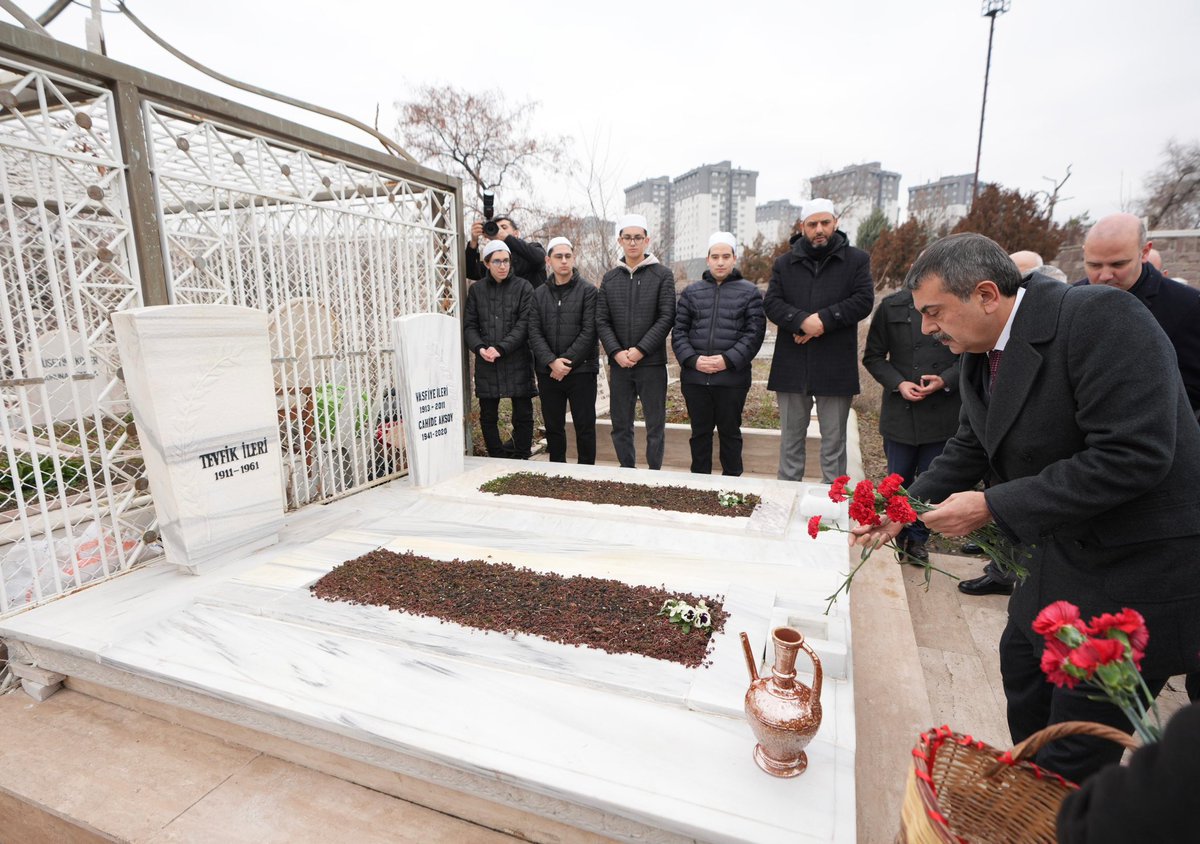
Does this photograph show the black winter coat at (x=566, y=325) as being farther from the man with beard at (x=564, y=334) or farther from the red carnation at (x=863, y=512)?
the red carnation at (x=863, y=512)

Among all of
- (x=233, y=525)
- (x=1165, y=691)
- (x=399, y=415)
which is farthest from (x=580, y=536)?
(x=1165, y=691)

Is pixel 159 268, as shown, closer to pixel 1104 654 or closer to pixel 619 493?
A: pixel 619 493

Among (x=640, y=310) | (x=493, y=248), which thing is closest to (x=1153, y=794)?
(x=640, y=310)

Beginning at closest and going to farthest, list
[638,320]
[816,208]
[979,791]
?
1. [979,791]
2. [816,208]
3. [638,320]

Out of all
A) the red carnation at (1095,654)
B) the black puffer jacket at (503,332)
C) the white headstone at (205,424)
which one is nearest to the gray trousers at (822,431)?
the black puffer jacket at (503,332)

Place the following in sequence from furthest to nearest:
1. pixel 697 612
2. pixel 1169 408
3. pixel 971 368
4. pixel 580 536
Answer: pixel 580 536, pixel 697 612, pixel 971 368, pixel 1169 408

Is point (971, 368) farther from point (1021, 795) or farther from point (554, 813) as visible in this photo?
point (554, 813)

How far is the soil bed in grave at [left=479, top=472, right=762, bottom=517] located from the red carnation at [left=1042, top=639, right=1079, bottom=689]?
108 inches

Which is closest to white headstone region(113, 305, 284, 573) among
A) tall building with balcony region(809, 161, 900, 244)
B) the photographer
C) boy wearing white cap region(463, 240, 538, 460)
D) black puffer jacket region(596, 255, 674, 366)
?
boy wearing white cap region(463, 240, 538, 460)

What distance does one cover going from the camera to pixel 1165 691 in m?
2.79

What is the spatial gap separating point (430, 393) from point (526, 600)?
7.43 feet

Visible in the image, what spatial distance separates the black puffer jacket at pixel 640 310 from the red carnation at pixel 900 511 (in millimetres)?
3118

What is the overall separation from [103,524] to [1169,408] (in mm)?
4334

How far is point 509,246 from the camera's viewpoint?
18.3ft
